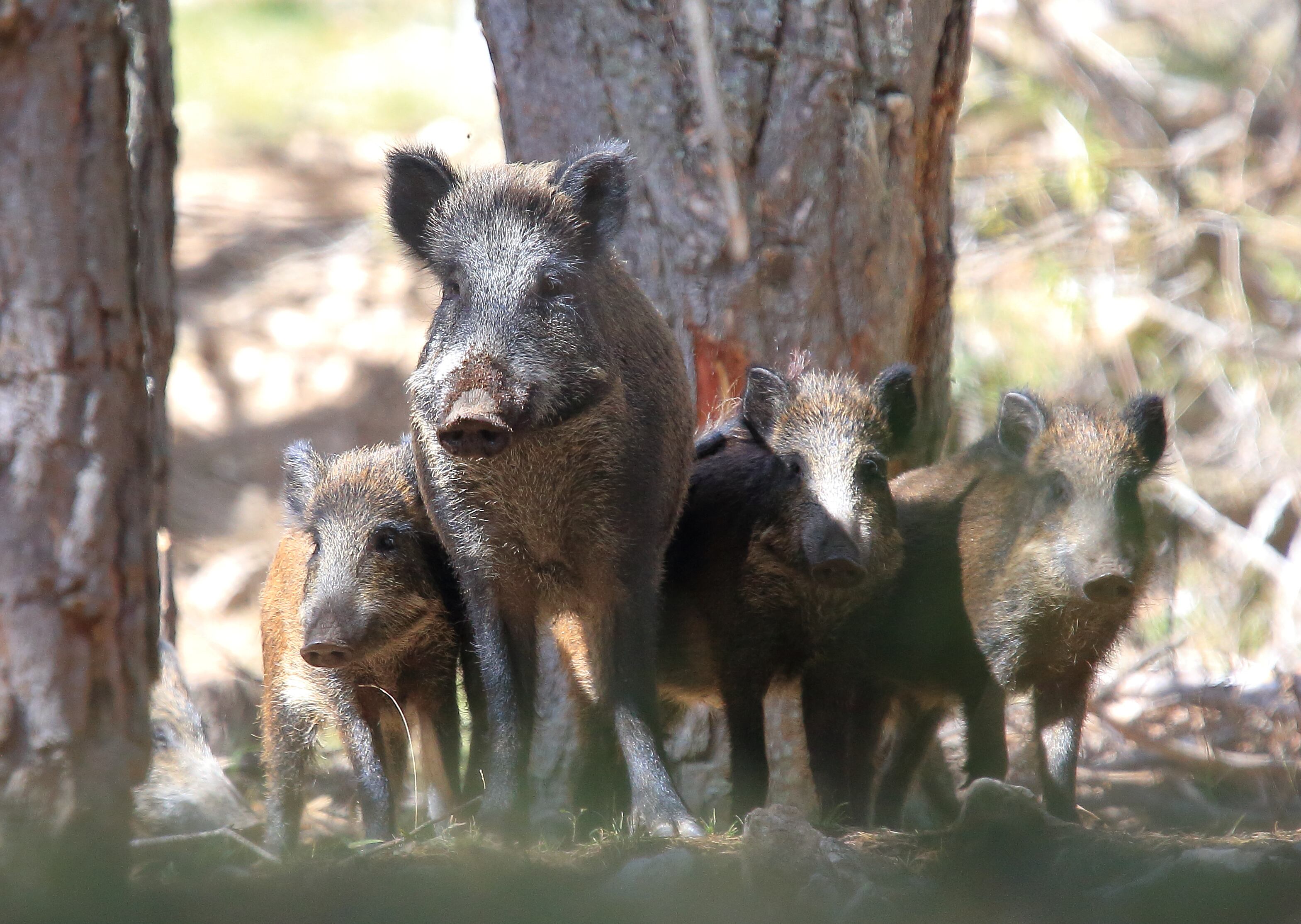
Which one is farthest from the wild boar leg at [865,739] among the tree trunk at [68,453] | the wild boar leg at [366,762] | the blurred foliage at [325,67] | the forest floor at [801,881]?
the blurred foliage at [325,67]

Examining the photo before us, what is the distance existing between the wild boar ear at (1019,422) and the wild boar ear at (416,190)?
208 centimetres

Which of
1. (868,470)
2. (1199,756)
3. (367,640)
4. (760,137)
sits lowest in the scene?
(1199,756)

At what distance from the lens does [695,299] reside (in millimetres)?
4824

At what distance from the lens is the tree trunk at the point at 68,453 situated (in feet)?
7.24

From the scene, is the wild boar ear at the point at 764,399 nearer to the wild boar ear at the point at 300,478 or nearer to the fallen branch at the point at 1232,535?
the wild boar ear at the point at 300,478

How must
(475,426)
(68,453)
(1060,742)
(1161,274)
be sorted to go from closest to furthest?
(68,453) → (475,426) → (1060,742) → (1161,274)

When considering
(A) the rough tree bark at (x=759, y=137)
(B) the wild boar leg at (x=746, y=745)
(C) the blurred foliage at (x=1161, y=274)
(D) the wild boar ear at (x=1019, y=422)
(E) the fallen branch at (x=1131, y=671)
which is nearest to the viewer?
(B) the wild boar leg at (x=746, y=745)

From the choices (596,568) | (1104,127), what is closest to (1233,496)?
(1104,127)

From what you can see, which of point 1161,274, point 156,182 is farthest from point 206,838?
point 1161,274

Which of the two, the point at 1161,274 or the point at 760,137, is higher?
the point at 1161,274

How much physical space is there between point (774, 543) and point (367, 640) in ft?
4.35

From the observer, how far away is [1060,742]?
4.15 metres

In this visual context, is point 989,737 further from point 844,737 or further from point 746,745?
point 746,745

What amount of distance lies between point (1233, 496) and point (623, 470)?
6.65 metres
